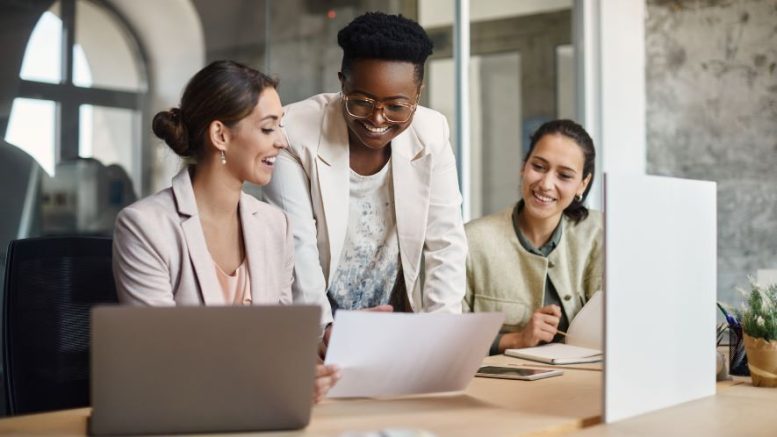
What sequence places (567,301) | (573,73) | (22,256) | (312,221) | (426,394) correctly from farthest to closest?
1. (573,73)
2. (567,301)
3. (312,221)
4. (22,256)
5. (426,394)

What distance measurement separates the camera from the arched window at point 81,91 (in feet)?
9.25

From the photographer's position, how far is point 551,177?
2844 mm

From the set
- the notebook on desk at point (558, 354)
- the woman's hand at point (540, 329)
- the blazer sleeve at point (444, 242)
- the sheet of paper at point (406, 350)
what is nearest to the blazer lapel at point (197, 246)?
the sheet of paper at point (406, 350)

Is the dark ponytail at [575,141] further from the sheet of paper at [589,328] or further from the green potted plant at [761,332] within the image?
the green potted plant at [761,332]

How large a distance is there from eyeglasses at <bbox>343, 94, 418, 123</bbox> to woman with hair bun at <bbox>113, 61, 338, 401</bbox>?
0.65 feet

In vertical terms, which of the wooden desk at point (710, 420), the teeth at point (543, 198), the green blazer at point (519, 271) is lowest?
the wooden desk at point (710, 420)

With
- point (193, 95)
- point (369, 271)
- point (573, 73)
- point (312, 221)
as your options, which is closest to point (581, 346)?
point (369, 271)

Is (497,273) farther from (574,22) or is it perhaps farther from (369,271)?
(574,22)

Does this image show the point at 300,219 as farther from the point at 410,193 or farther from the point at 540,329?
the point at 540,329

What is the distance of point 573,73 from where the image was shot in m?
5.35

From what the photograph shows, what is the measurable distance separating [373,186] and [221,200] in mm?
501

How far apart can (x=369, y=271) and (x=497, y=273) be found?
572mm

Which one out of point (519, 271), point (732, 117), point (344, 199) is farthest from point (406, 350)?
point (732, 117)

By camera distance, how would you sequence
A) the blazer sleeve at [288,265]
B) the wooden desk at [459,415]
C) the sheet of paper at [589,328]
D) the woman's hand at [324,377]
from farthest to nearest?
the sheet of paper at [589,328]
the blazer sleeve at [288,265]
the woman's hand at [324,377]
the wooden desk at [459,415]
